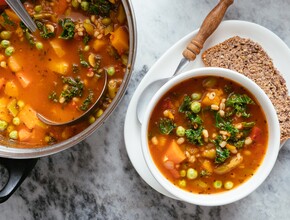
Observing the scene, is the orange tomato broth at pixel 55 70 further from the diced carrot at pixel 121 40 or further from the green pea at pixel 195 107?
the green pea at pixel 195 107

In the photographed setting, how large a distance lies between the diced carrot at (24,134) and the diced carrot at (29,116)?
0.12ft

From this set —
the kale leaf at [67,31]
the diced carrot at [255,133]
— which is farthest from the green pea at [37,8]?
the diced carrot at [255,133]

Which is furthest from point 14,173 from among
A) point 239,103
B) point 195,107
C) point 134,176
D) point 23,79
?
point 239,103

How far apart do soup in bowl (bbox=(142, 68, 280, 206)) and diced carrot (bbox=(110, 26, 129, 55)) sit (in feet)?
1.27

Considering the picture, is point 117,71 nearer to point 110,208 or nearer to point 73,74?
point 73,74

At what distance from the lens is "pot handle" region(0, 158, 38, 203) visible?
292 cm

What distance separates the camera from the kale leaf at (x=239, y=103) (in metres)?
2.85

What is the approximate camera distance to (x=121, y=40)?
3.00 meters

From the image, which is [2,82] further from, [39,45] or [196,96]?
[196,96]

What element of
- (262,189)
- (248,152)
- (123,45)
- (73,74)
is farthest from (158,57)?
(262,189)

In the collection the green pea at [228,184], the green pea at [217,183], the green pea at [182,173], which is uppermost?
the green pea at [182,173]

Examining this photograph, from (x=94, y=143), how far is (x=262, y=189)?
44.8 inches

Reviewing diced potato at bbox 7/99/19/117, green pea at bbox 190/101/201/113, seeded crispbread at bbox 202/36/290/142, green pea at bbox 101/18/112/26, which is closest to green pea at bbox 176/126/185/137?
green pea at bbox 190/101/201/113

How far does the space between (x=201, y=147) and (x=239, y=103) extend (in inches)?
13.0
